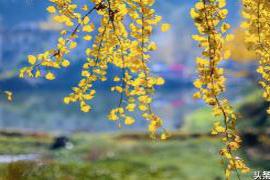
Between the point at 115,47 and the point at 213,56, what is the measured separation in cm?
127

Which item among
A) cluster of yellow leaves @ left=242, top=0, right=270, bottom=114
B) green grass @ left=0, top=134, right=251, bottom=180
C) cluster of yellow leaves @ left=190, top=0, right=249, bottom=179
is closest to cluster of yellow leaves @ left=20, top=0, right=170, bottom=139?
cluster of yellow leaves @ left=190, top=0, right=249, bottom=179

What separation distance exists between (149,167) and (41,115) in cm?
7505

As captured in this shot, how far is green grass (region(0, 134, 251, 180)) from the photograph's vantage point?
21438 millimetres

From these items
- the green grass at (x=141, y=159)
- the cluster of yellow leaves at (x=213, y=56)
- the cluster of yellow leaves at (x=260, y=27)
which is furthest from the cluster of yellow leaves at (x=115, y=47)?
the green grass at (x=141, y=159)

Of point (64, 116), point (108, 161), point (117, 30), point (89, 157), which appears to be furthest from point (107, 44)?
point (64, 116)

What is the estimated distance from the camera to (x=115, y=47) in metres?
6.46

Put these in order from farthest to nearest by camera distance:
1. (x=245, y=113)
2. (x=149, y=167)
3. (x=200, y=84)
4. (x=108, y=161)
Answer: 1. (x=245, y=113)
2. (x=108, y=161)
3. (x=149, y=167)
4. (x=200, y=84)

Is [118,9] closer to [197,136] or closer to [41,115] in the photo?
[197,136]

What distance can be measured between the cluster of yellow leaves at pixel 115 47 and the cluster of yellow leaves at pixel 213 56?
36 cm

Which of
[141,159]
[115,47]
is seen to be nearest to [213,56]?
[115,47]

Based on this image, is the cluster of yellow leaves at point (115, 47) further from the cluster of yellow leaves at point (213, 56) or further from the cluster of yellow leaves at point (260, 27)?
the cluster of yellow leaves at point (260, 27)

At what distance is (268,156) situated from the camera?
28922 millimetres

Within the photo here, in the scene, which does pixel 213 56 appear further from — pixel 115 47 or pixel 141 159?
pixel 141 159

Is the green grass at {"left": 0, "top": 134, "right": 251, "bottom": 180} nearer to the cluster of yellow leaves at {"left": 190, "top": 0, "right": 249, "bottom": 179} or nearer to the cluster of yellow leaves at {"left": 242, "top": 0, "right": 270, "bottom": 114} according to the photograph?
the cluster of yellow leaves at {"left": 242, "top": 0, "right": 270, "bottom": 114}
